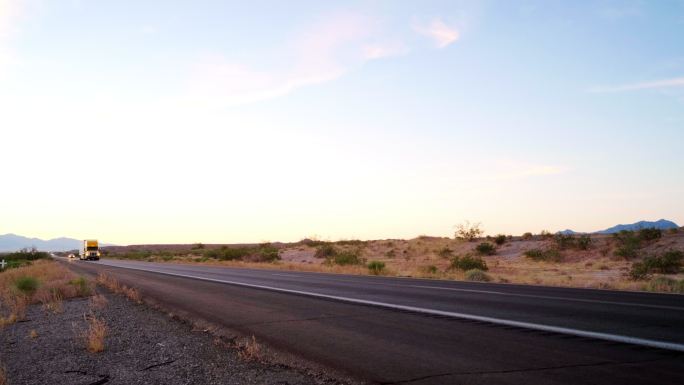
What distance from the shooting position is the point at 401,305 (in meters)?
14.2

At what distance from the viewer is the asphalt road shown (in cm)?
713

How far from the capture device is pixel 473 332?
993 cm

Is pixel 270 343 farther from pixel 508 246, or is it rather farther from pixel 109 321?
pixel 508 246

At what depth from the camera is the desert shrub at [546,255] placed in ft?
150

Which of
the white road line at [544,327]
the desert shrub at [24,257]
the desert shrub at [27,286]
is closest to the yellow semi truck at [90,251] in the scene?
the desert shrub at [24,257]

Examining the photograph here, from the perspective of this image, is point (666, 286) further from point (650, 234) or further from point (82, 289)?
point (650, 234)

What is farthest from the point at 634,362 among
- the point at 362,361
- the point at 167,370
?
the point at 167,370

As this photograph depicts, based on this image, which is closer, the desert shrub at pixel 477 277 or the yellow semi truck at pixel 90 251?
the desert shrub at pixel 477 277

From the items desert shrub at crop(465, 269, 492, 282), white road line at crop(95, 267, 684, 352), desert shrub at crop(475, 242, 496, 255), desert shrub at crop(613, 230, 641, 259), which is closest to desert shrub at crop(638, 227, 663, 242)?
desert shrub at crop(613, 230, 641, 259)

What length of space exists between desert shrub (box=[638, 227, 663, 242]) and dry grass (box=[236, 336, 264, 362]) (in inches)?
1630

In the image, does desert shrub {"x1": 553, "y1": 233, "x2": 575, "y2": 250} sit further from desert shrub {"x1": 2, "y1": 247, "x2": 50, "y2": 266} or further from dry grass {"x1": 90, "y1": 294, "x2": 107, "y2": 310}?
desert shrub {"x1": 2, "y1": 247, "x2": 50, "y2": 266}

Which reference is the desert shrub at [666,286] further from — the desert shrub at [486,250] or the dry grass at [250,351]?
the desert shrub at [486,250]

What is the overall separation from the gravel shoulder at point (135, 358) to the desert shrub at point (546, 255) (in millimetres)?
37394

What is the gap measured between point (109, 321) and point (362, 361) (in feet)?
27.0
